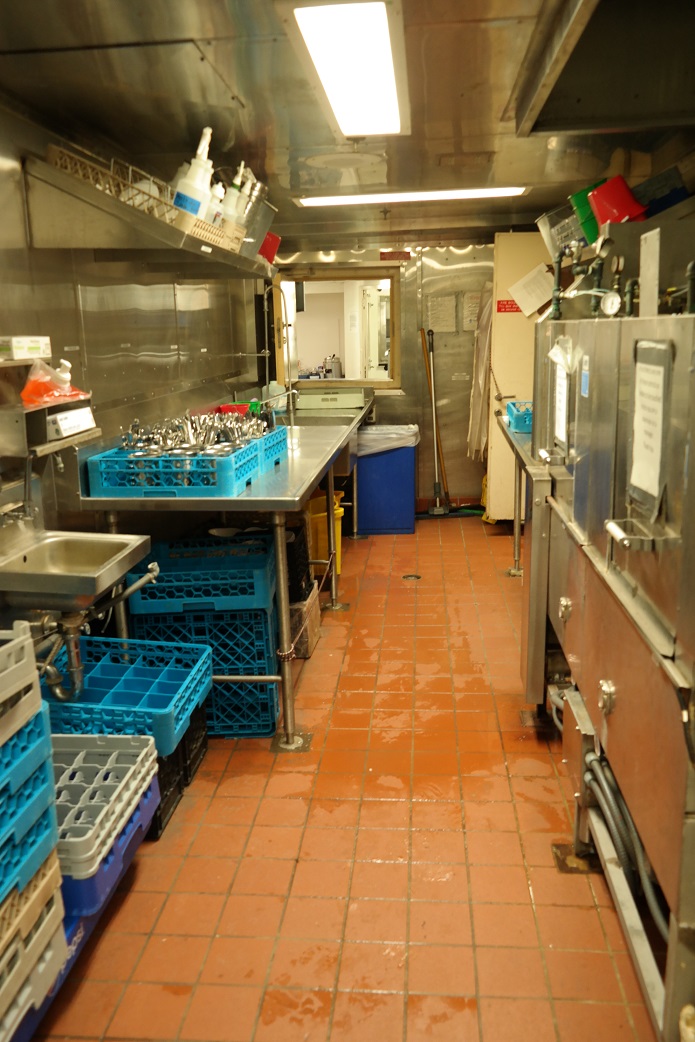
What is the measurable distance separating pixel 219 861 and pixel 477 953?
0.84m

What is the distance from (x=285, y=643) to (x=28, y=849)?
1536 millimetres

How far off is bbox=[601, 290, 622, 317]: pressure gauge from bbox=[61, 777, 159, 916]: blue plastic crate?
1.93 meters

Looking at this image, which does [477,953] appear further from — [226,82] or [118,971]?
[226,82]

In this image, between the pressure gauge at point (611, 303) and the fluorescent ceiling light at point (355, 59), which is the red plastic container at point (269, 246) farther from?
the pressure gauge at point (611, 303)

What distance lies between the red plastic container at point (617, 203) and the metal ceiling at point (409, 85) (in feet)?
0.79

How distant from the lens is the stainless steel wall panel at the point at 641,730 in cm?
137

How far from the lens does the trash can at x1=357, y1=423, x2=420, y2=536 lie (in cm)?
620

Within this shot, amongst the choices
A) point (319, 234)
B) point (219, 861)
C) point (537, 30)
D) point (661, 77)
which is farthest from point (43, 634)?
point (319, 234)

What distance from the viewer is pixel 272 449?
3.55 meters

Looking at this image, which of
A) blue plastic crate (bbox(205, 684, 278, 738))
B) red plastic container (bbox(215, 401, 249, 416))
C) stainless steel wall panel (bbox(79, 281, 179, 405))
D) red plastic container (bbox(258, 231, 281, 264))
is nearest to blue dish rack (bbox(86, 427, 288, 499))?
stainless steel wall panel (bbox(79, 281, 179, 405))

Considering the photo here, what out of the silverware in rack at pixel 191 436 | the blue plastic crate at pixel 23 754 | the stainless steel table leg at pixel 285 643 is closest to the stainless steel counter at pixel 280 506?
the stainless steel table leg at pixel 285 643

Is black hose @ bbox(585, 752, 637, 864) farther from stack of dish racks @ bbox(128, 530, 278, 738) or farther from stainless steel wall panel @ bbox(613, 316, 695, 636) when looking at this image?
stack of dish racks @ bbox(128, 530, 278, 738)

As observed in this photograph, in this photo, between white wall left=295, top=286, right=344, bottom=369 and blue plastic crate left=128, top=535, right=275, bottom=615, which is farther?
white wall left=295, top=286, right=344, bottom=369

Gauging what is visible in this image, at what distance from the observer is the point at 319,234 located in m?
6.43
